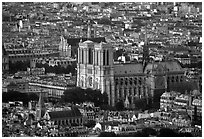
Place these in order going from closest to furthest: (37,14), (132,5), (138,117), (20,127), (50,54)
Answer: (20,127) < (138,117) < (50,54) < (37,14) < (132,5)

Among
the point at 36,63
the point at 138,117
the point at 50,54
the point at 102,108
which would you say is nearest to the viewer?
the point at 138,117

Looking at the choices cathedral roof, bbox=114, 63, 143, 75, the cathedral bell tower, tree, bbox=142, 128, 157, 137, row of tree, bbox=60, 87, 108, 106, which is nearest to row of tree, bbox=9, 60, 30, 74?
the cathedral bell tower

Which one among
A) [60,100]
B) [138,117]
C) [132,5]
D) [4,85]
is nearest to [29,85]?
[4,85]

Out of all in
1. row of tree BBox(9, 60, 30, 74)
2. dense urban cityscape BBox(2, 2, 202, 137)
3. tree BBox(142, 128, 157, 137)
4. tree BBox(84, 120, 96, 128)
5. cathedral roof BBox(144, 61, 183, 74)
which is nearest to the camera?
tree BBox(142, 128, 157, 137)

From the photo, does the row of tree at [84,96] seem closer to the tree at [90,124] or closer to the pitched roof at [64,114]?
the pitched roof at [64,114]

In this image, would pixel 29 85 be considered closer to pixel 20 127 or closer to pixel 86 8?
pixel 20 127

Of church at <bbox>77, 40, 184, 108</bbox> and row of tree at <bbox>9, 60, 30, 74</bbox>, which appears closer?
church at <bbox>77, 40, 184, 108</bbox>

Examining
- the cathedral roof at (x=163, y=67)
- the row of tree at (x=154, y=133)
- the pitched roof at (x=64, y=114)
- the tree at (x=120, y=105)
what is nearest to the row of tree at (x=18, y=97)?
the tree at (x=120, y=105)

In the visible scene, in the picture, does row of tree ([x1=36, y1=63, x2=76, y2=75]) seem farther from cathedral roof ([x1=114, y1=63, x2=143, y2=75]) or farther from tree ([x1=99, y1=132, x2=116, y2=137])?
tree ([x1=99, y1=132, x2=116, y2=137])
